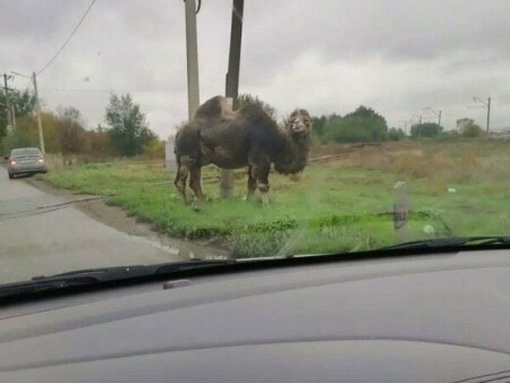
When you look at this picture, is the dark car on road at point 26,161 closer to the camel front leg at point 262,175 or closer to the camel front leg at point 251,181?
the camel front leg at point 251,181

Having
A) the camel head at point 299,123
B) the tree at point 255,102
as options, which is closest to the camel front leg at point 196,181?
the tree at point 255,102

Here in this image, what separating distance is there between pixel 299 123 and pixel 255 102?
1.97 feet

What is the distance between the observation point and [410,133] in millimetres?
8734

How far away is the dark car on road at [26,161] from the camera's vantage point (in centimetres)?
631

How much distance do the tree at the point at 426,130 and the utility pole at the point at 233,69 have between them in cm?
228

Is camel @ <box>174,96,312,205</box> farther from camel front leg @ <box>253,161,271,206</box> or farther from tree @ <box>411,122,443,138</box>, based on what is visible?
tree @ <box>411,122,443,138</box>

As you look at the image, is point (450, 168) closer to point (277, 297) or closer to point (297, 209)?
point (297, 209)

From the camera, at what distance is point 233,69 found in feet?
Result: 26.9

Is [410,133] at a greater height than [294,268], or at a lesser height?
greater

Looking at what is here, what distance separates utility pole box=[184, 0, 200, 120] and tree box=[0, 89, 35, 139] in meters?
1.88

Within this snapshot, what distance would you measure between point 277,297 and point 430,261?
1457 millimetres

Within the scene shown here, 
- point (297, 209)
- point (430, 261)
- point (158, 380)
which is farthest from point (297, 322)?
point (297, 209)

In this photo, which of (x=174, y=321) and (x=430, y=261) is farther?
(x=430, y=261)

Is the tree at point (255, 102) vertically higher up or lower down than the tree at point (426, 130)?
higher up
